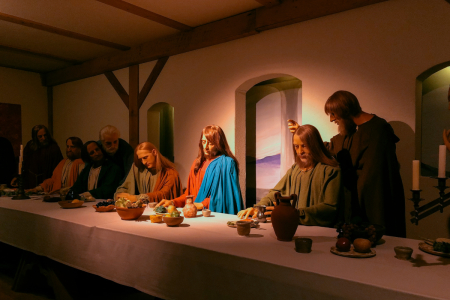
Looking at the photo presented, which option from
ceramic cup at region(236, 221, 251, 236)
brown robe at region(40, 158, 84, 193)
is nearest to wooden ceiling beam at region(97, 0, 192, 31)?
brown robe at region(40, 158, 84, 193)

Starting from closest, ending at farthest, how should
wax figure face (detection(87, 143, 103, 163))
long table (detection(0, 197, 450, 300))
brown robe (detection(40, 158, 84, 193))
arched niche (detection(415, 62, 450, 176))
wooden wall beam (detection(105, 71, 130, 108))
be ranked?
long table (detection(0, 197, 450, 300))
arched niche (detection(415, 62, 450, 176))
wax figure face (detection(87, 143, 103, 163))
brown robe (detection(40, 158, 84, 193))
wooden wall beam (detection(105, 71, 130, 108))

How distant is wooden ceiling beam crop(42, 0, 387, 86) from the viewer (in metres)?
4.05

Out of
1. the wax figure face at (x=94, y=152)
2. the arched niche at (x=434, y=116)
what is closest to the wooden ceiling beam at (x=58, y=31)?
the wax figure face at (x=94, y=152)

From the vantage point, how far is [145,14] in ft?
15.4

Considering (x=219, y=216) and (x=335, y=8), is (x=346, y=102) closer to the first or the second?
(x=335, y=8)

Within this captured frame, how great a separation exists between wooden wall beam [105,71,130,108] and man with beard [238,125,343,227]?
4400mm

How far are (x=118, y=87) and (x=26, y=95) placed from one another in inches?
115

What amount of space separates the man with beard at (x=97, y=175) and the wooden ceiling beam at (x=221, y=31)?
2016 mm

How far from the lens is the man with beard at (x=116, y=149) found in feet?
16.7

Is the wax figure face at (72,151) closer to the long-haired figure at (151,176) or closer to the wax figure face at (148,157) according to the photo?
the long-haired figure at (151,176)

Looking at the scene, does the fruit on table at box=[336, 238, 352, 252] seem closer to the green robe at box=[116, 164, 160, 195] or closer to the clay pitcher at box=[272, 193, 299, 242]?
the clay pitcher at box=[272, 193, 299, 242]

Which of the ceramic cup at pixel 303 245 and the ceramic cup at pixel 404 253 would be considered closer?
the ceramic cup at pixel 404 253

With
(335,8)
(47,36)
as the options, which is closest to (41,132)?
(47,36)

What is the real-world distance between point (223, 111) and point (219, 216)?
2.33 meters
